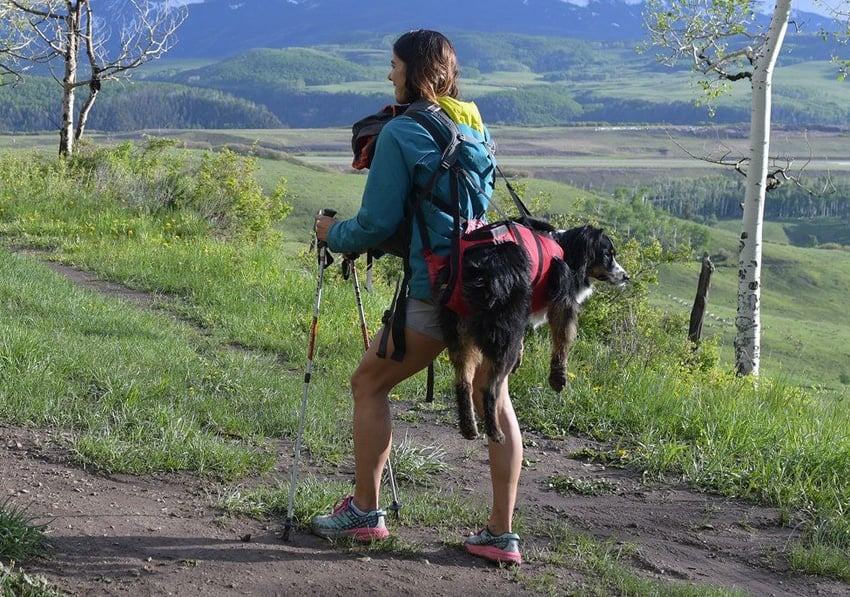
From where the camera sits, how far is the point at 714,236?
138500 millimetres

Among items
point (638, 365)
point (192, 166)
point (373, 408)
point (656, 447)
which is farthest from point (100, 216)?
point (373, 408)

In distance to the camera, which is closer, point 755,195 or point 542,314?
point 542,314

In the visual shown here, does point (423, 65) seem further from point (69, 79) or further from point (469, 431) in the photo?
point (69, 79)

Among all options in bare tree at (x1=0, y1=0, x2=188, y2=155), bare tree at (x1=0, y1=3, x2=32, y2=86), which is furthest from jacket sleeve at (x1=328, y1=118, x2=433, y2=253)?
bare tree at (x1=0, y1=3, x2=32, y2=86)

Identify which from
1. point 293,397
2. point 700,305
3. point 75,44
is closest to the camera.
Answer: point 293,397

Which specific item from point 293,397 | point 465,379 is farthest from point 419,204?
point 293,397

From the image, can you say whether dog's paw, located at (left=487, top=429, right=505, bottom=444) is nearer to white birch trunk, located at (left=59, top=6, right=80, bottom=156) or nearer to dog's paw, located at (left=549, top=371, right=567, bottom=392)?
dog's paw, located at (left=549, top=371, right=567, bottom=392)

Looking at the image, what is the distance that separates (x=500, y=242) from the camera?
13.2 ft

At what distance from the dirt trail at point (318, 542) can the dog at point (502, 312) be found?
77 cm

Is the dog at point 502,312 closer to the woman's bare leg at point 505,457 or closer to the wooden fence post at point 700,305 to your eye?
the woman's bare leg at point 505,457

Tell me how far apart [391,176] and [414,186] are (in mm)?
137

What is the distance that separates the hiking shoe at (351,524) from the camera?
4.54 m

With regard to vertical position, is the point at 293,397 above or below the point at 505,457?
below

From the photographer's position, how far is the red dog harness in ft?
13.0
